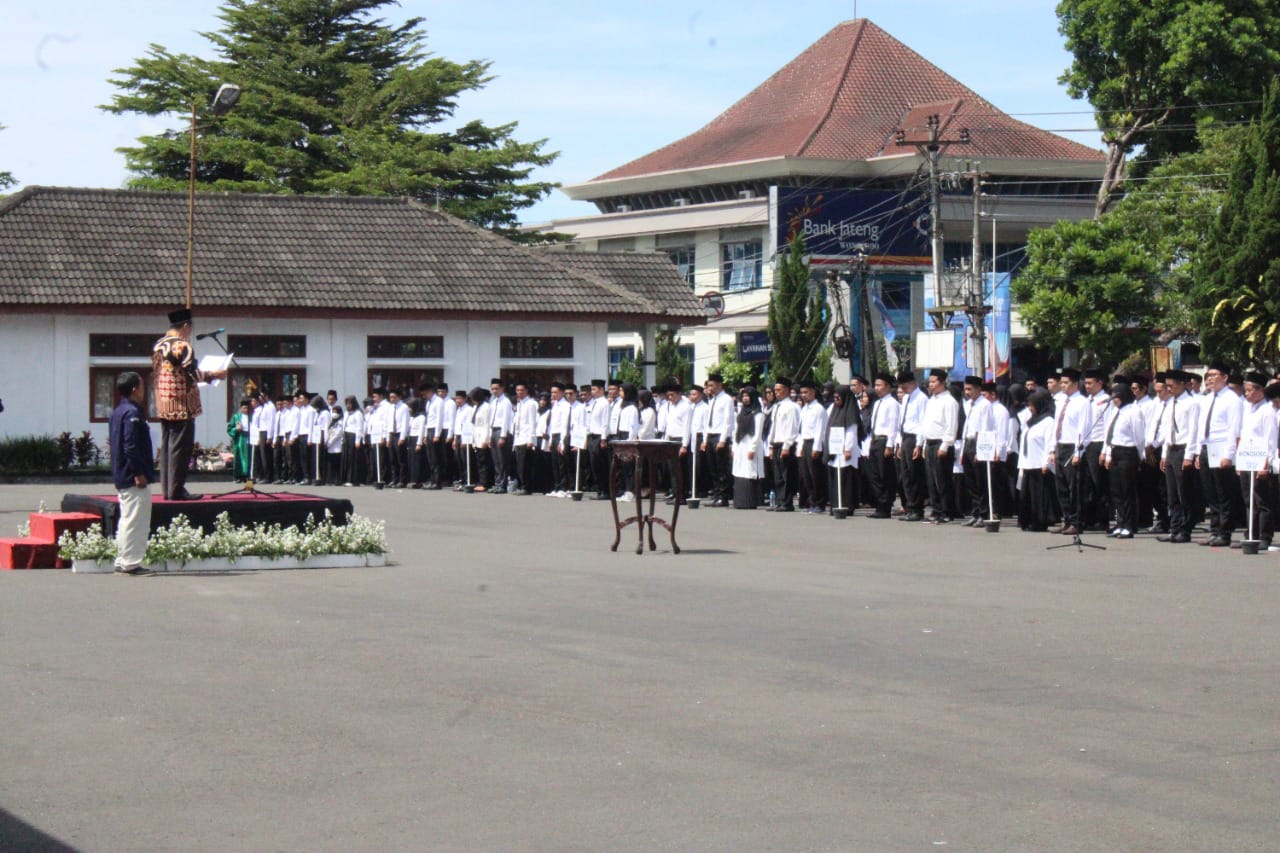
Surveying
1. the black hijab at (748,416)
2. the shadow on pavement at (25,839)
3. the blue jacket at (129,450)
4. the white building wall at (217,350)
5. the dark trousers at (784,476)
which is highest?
the white building wall at (217,350)

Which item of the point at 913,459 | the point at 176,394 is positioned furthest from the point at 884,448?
the point at 176,394

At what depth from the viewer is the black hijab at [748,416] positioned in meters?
27.8

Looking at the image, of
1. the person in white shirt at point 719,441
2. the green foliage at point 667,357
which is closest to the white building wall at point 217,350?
the person in white shirt at point 719,441

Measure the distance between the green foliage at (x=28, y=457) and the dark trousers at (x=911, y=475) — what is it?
834 inches

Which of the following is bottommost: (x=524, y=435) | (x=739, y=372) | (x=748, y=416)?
(x=524, y=435)

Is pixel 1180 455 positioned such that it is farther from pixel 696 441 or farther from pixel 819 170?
pixel 819 170

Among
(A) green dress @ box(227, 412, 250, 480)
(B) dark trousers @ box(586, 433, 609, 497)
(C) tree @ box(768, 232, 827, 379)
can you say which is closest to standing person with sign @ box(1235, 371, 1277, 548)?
(B) dark trousers @ box(586, 433, 609, 497)

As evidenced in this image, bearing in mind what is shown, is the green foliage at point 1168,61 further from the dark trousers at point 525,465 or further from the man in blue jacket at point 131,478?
the man in blue jacket at point 131,478

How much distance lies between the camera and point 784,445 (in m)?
27.2

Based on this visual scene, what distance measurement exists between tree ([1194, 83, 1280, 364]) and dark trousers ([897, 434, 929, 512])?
47.4ft

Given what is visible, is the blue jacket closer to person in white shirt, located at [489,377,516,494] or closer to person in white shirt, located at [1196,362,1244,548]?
person in white shirt, located at [1196,362,1244,548]

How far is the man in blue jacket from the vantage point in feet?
51.8

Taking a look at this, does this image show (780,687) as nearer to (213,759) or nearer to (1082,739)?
(1082,739)

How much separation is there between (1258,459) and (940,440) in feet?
18.4
